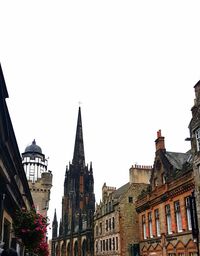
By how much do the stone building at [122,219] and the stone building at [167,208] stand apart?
531cm

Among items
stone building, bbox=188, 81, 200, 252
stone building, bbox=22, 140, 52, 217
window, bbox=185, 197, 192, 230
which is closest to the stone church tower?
stone building, bbox=22, 140, 52, 217

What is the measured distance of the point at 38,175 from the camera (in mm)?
71688

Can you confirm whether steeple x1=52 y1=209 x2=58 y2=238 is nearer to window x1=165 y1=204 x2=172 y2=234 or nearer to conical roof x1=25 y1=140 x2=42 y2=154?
conical roof x1=25 y1=140 x2=42 y2=154

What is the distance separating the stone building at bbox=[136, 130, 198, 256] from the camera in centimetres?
2881

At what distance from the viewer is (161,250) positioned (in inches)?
1320

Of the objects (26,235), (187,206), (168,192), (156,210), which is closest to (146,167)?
(156,210)

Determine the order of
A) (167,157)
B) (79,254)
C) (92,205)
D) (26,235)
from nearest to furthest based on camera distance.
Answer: (26,235), (167,157), (79,254), (92,205)

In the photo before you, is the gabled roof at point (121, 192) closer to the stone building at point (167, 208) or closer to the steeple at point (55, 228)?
the stone building at point (167, 208)

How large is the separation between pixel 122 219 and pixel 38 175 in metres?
30.5

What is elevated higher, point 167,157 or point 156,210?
point 167,157

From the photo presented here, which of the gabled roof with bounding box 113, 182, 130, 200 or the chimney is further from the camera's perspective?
the gabled roof with bounding box 113, 182, 130, 200

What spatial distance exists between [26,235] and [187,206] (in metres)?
15.6

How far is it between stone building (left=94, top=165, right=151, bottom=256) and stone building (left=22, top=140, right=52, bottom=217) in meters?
9.78

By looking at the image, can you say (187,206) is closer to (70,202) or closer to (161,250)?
(161,250)
